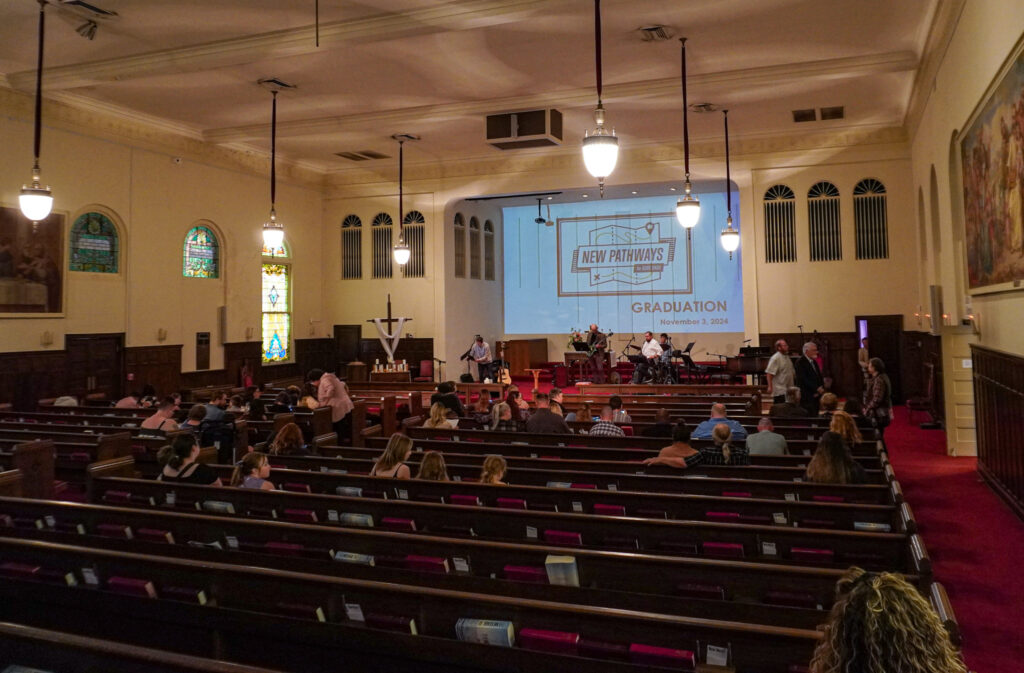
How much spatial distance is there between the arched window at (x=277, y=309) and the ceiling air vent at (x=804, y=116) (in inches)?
444

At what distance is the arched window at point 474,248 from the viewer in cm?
1872

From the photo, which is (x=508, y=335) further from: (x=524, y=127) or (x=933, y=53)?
(x=933, y=53)

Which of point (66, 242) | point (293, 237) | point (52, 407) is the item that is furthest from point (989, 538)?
point (293, 237)

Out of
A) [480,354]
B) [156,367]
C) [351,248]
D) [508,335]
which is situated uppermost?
[351,248]

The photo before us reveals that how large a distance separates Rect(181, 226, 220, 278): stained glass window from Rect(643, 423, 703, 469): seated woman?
11442 mm

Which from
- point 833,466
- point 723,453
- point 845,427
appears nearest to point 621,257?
point 845,427

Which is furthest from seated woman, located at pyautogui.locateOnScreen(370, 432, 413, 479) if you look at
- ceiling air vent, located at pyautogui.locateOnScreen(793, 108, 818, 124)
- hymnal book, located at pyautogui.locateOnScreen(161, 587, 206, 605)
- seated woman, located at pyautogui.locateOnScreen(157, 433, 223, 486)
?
ceiling air vent, located at pyautogui.locateOnScreen(793, 108, 818, 124)

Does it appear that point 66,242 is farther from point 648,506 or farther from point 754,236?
point 754,236

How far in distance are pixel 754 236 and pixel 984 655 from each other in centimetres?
1198

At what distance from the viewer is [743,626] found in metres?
2.29

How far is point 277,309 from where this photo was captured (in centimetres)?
1620

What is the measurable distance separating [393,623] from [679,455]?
309 cm

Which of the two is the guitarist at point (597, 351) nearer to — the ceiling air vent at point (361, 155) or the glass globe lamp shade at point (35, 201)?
the ceiling air vent at point (361, 155)

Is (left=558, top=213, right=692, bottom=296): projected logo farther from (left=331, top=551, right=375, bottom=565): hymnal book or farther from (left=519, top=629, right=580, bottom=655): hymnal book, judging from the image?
(left=519, top=629, right=580, bottom=655): hymnal book
